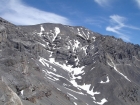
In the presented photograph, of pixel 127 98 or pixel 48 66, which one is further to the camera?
pixel 48 66

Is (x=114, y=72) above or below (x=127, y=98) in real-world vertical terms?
above

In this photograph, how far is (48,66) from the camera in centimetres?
19362

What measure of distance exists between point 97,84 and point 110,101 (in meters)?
26.0

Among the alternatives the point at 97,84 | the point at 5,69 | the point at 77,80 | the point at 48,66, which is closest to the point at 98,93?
the point at 97,84

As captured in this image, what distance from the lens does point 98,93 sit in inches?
6836

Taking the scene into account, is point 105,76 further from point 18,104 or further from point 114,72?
point 18,104

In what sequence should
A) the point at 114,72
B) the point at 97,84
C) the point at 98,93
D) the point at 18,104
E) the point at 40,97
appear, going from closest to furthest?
the point at 18,104 → the point at 40,97 → the point at 98,93 → the point at 97,84 → the point at 114,72

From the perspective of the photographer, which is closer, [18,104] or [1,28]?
[18,104]

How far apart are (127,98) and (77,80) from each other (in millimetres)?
41032

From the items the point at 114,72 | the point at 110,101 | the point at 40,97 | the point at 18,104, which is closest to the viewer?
the point at 18,104

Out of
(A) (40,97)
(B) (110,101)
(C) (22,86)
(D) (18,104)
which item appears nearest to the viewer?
(D) (18,104)

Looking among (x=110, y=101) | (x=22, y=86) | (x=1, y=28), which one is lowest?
(x=110, y=101)

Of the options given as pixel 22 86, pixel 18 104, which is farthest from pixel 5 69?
pixel 18 104

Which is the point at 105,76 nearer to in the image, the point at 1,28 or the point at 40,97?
the point at 1,28
